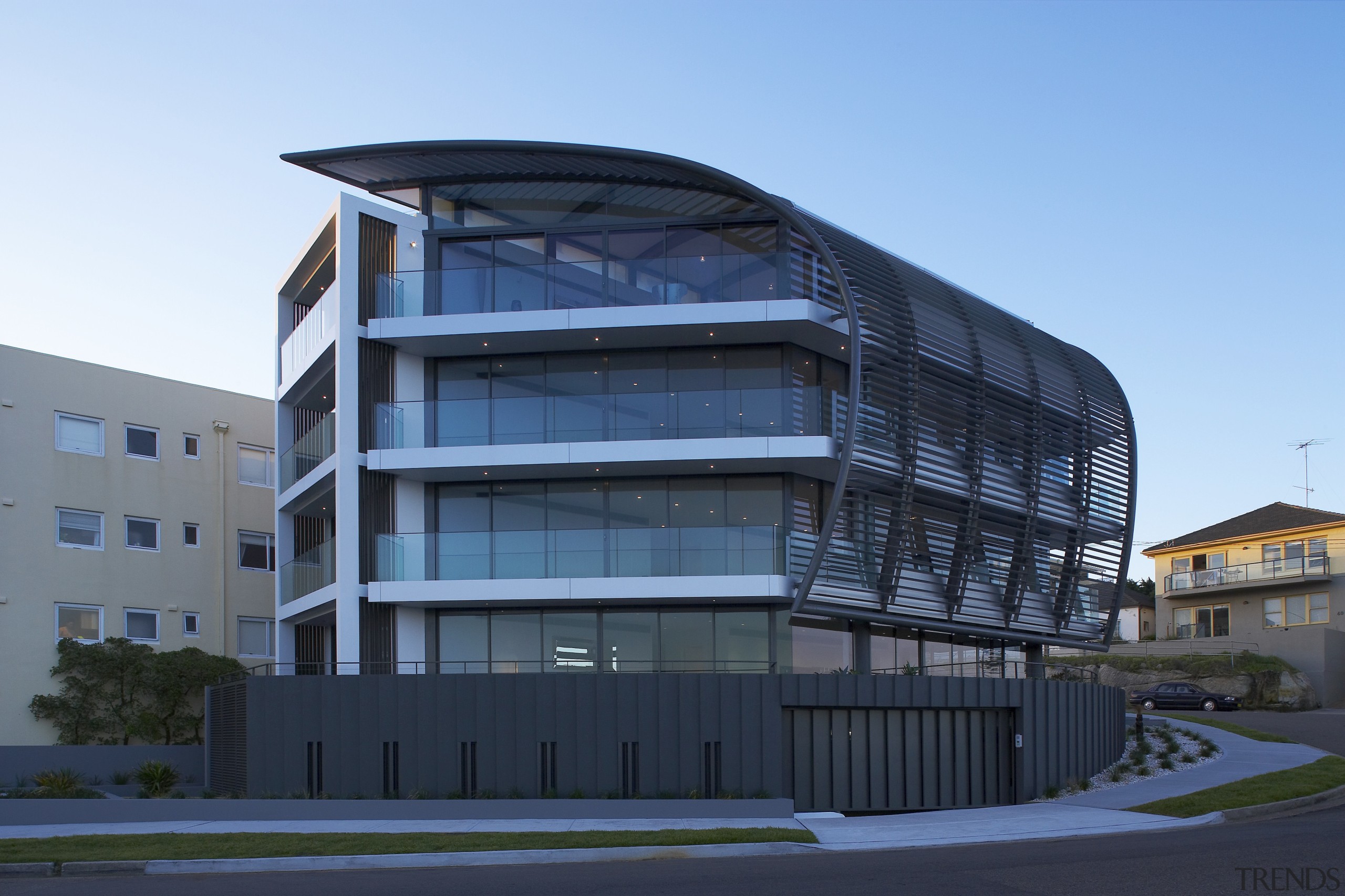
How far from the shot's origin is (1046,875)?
1343cm

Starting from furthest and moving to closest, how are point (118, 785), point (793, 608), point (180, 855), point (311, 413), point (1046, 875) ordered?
point (311, 413), point (118, 785), point (793, 608), point (180, 855), point (1046, 875)

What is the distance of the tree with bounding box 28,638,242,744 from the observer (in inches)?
1232

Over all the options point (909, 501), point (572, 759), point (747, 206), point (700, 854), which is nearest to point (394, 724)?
point (572, 759)

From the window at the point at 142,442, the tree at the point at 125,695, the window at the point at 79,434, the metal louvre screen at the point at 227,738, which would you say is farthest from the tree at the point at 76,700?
the metal louvre screen at the point at 227,738

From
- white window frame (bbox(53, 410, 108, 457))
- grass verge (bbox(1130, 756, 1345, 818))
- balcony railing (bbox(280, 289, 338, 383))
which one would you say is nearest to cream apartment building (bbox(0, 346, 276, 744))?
white window frame (bbox(53, 410, 108, 457))

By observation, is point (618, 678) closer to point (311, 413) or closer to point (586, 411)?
point (586, 411)

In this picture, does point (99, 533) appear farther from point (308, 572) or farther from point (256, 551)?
point (308, 572)

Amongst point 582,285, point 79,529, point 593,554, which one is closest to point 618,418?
point 593,554

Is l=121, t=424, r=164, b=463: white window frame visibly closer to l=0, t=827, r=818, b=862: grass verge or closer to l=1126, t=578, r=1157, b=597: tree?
l=0, t=827, r=818, b=862: grass verge

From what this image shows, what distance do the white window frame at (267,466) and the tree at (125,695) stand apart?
610cm

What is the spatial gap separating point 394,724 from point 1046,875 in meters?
13.4

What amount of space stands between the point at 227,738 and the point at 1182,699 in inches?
1353

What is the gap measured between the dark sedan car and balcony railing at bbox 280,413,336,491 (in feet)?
105

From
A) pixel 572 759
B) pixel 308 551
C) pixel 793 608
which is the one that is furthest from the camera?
pixel 308 551
